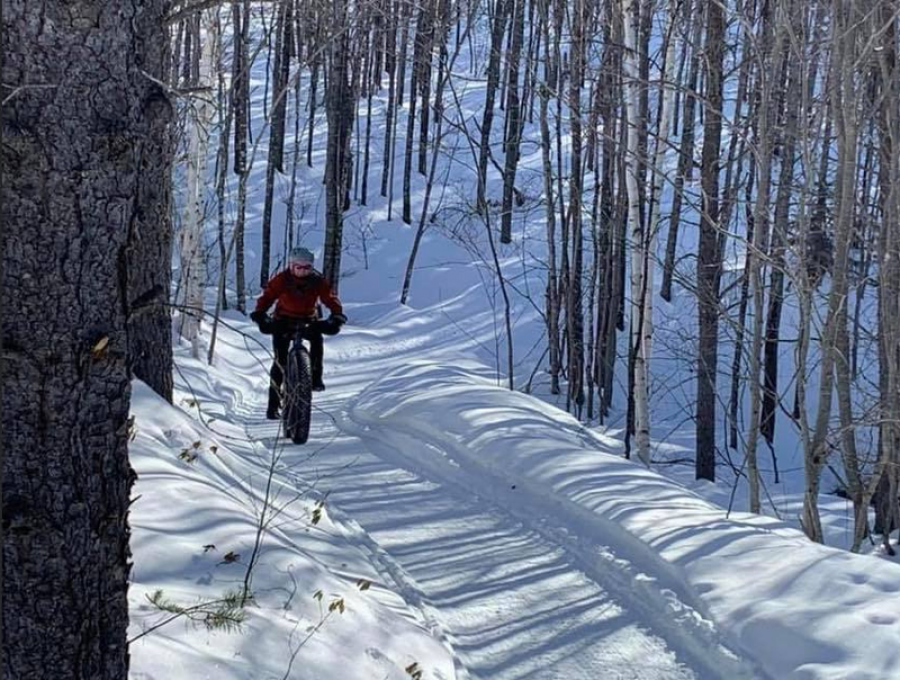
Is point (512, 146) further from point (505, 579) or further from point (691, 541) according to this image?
point (505, 579)

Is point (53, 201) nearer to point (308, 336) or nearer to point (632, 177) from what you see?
point (308, 336)

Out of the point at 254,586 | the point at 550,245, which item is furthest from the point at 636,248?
the point at 254,586

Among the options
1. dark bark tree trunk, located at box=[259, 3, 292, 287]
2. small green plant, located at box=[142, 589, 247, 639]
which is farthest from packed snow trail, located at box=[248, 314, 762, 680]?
dark bark tree trunk, located at box=[259, 3, 292, 287]

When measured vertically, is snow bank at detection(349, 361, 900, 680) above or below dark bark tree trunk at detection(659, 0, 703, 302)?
below

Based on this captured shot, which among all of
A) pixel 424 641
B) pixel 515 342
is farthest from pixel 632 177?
→ pixel 515 342

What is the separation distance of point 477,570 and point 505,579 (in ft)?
0.75

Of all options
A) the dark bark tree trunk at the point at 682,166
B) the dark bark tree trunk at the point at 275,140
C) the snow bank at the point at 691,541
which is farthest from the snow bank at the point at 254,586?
the dark bark tree trunk at the point at 275,140

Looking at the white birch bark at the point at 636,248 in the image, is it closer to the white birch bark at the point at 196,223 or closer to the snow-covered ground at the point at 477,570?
the snow-covered ground at the point at 477,570

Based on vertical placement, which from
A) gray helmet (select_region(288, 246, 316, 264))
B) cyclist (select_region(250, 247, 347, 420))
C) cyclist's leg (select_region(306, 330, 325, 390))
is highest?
gray helmet (select_region(288, 246, 316, 264))

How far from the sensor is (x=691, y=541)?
652 centimetres

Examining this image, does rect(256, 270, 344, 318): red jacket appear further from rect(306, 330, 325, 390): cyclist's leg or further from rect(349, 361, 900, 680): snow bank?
rect(349, 361, 900, 680): snow bank

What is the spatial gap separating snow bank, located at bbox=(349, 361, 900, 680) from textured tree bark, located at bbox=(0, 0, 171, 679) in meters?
3.48

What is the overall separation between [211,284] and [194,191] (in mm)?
12840

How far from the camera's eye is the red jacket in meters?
9.48
